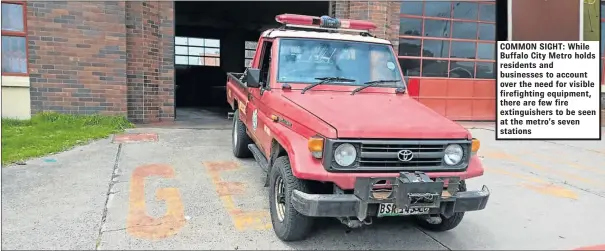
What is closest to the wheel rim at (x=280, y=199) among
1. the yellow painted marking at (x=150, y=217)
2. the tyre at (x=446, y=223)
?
the yellow painted marking at (x=150, y=217)

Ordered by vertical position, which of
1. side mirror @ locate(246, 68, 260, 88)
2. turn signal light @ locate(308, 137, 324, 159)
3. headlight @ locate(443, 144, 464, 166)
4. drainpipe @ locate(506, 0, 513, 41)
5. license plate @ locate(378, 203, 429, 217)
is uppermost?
drainpipe @ locate(506, 0, 513, 41)

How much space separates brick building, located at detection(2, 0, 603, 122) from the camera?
27.4 feet

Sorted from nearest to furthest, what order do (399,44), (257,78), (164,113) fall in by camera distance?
(257,78) < (164,113) < (399,44)

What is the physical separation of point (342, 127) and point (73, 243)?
2.34 m

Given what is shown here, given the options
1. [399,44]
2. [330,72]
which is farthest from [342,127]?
[399,44]

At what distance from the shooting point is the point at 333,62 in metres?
→ 4.62

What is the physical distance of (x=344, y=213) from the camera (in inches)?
125

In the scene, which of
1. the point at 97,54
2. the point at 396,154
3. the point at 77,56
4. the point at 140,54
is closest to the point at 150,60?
the point at 140,54

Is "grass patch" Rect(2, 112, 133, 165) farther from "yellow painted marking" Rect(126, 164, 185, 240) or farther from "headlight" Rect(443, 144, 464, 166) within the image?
"headlight" Rect(443, 144, 464, 166)

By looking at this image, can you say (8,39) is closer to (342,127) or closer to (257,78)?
(257,78)

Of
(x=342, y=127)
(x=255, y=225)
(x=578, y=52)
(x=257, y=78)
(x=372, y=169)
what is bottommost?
(x=255, y=225)

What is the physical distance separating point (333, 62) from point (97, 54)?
19.7ft

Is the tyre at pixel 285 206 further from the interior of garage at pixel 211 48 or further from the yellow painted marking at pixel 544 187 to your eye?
the interior of garage at pixel 211 48

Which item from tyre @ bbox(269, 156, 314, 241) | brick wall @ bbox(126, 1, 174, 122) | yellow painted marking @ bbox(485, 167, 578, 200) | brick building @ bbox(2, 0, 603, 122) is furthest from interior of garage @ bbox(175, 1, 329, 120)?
tyre @ bbox(269, 156, 314, 241)
